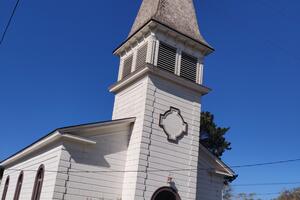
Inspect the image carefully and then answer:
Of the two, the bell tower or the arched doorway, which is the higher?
the bell tower

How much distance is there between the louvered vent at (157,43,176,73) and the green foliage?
37106mm

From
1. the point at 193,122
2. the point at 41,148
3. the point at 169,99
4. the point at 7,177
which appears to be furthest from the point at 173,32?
the point at 7,177

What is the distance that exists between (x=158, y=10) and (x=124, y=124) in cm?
696

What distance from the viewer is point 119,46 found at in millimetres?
22312

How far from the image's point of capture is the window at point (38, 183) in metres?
17.4

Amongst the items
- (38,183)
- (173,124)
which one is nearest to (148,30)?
(173,124)

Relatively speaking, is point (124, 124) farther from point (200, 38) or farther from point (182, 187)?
point (200, 38)

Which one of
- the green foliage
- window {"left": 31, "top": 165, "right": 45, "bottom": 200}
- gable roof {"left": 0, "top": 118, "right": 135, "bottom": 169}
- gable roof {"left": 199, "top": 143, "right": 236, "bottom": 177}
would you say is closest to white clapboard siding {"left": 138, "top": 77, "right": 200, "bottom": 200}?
gable roof {"left": 0, "top": 118, "right": 135, "bottom": 169}

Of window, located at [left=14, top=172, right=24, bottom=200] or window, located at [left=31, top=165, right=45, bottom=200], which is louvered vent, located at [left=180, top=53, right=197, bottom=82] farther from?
window, located at [left=14, top=172, right=24, bottom=200]

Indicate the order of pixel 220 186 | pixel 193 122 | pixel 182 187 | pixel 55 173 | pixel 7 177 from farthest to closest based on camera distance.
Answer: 1. pixel 7 177
2. pixel 220 186
3. pixel 193 122
4. pixel 182 187
5. pixel 55 173

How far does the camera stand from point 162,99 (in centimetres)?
1889

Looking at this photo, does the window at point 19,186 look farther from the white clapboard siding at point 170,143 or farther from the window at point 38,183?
the white clapboard siding at point 170,143

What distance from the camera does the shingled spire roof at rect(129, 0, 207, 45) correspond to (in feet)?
66.9

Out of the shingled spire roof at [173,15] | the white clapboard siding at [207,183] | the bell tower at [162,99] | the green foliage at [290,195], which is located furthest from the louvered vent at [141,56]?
the green foliage at [290,195]
